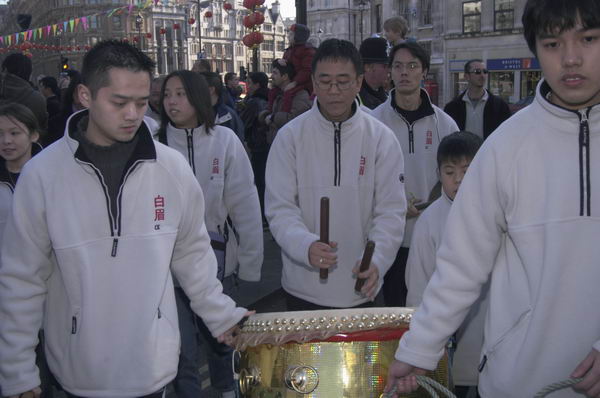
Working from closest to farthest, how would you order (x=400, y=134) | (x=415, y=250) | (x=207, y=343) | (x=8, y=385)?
1. (x=8, y=385)
2. (x=415, y=250)
3. (x=207, y=343)
4. (x=400, y=134)

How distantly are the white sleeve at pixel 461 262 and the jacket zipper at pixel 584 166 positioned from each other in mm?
229

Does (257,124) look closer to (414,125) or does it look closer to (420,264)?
(414,125)

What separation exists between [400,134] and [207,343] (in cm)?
185

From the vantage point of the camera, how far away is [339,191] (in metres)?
3.27

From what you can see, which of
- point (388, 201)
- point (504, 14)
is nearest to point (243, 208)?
point (388, 201)

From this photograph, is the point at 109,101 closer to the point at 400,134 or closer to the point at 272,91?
the point at 400,134

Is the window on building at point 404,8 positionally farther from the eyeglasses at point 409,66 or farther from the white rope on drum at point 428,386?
Answer: the white rope on drum at point 428,386

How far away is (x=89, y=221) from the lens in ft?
7.78

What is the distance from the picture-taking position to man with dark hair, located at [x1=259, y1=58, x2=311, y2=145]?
247 inches

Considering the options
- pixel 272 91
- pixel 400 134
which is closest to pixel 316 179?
pixel 400 134

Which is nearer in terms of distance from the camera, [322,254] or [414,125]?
[322,254]

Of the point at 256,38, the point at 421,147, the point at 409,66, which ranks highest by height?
the point at 256,38

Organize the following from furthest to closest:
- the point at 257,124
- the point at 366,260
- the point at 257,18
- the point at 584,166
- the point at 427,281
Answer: the point at 257,18 < the point at 257,124 < the point at 427,281 < the point at 366,260 < the point at 584,166

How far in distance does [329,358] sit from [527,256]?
27.3 inches
